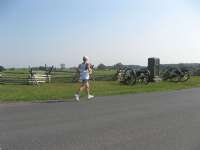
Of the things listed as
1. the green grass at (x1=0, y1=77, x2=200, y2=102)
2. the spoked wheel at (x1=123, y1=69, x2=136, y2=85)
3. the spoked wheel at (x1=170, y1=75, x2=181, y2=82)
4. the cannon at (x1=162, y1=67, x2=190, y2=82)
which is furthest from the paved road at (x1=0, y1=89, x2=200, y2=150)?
the spoked wheel at (x1=170, y1=75, x2=181, y2=82)

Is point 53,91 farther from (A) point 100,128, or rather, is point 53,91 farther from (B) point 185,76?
(B) point 185,76

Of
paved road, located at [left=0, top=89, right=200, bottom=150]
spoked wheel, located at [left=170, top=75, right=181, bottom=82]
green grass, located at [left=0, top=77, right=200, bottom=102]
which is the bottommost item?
paved road, located at [left=0, top=89, right=200, bottom=150]

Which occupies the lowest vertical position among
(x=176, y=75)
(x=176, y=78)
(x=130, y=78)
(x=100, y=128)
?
(x=100, y=128)

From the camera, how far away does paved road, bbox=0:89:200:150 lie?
728 centimetres

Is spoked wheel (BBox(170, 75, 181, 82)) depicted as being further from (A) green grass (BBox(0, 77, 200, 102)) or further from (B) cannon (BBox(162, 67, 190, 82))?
(A) green grass (BBox(0, 77, 200, 102))

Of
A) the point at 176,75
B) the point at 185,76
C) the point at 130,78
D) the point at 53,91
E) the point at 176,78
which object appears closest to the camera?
the point at 53,91

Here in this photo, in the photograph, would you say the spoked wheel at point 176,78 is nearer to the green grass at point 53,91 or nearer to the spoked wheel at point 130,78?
the spoked wheel at point 130,78

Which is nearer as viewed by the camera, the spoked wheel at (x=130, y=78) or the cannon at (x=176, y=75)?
the spoked wheel at (x=130, y=78)

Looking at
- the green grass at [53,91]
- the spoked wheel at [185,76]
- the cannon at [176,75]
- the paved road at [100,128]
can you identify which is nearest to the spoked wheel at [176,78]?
the cannon at [176,75]

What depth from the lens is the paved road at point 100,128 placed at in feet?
23.9

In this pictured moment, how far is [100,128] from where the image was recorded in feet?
29.3

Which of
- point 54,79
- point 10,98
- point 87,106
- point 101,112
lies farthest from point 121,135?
point 54,79

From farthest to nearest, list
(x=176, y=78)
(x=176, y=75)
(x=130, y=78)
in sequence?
(x=176, y=78)
(x=176, y=75)
(x=130, y=78)

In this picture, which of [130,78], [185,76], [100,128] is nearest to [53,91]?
[130,78]
